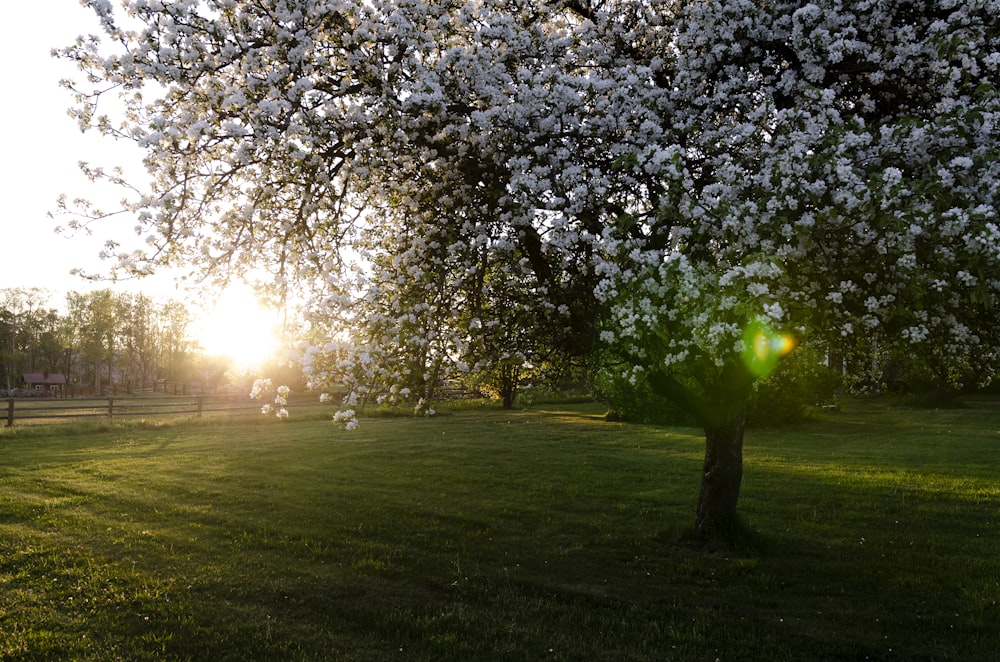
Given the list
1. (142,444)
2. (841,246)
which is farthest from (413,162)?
(142,444)

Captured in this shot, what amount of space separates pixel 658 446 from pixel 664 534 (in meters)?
11.8

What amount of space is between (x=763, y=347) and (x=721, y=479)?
3762 mm

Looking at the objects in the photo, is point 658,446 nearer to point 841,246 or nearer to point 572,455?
point 572,455

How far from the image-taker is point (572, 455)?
2131cm

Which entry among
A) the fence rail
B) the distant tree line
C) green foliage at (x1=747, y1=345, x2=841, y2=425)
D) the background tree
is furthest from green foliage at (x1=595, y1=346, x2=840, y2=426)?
the background tree

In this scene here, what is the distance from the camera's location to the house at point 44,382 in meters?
95.6

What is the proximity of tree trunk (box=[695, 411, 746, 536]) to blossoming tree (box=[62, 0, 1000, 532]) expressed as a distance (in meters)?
0.52

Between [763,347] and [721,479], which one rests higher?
[763,347]

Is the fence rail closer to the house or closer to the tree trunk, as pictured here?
the tree trunk

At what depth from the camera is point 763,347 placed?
844 cm

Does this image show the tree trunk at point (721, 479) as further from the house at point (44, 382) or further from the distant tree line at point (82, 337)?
the house at point (44, 382)

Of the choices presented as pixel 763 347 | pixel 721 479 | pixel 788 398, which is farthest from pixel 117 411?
pixel 763 347

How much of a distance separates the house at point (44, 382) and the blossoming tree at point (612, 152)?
101 m

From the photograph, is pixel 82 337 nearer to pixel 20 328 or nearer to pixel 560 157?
pixel 20 328
